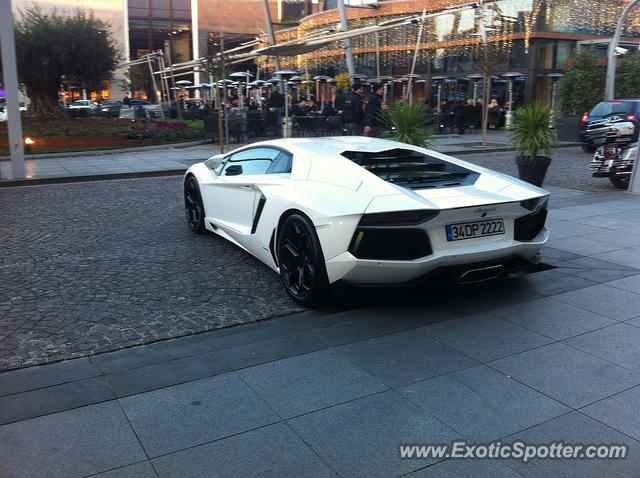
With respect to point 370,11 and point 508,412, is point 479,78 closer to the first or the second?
point 370,11

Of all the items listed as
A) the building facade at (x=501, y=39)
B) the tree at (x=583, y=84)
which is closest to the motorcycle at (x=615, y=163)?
the tree at (x=583, y=84)

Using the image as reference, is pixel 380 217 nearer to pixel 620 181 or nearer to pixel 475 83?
pixel 620 181

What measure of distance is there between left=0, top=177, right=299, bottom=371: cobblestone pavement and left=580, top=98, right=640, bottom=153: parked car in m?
14.6

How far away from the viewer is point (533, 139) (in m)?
9.85

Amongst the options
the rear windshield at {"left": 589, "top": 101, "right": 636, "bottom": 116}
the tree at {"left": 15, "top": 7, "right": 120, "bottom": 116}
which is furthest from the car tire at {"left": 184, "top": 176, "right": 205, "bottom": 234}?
the tree at {"left": 15, "top": 7, "right": 120, "bottom": 116}

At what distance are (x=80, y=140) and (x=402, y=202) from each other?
17.3 meters

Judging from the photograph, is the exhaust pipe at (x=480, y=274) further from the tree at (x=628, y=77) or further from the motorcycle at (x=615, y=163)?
the tree at (x=628, y=77)

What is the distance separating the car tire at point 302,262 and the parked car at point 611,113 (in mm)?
16061

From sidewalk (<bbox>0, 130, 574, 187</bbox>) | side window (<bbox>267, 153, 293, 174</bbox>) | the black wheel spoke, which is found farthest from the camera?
sidewalk (<bbox>0, 130, 574, 187</bbox>)

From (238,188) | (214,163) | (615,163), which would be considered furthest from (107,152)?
(615,163)

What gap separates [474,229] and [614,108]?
667 inches

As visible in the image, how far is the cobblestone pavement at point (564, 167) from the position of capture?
11.8m

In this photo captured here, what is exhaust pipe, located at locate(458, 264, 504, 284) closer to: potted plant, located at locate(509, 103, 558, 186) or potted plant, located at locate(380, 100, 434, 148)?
potted plant, located at locate(380, 100, 434, 148)

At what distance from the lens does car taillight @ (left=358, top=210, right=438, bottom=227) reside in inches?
169
